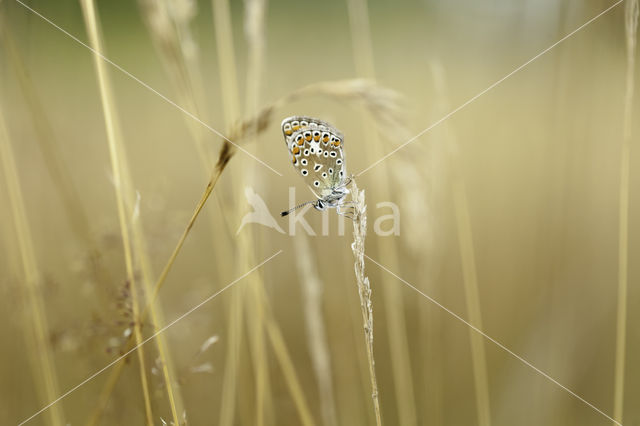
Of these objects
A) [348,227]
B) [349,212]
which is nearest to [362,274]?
[349,212]

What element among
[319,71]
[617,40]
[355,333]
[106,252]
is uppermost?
[319,71]

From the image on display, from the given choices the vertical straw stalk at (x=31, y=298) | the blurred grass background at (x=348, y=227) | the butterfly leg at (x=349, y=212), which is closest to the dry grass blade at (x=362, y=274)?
the butterfly leg at (x=349, y=212)

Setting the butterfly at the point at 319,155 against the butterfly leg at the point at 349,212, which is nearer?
the butterfly leg at the point at 349,212

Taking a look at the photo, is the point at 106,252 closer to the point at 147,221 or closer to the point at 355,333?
the point at 147,221

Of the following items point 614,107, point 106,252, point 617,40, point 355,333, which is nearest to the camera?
point 106,252

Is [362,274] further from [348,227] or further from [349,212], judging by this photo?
[348,227]

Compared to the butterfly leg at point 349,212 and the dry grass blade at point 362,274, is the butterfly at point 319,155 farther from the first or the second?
the dry grass blade at point 362,274

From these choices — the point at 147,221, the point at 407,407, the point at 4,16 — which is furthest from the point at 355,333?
the point at 4,16
